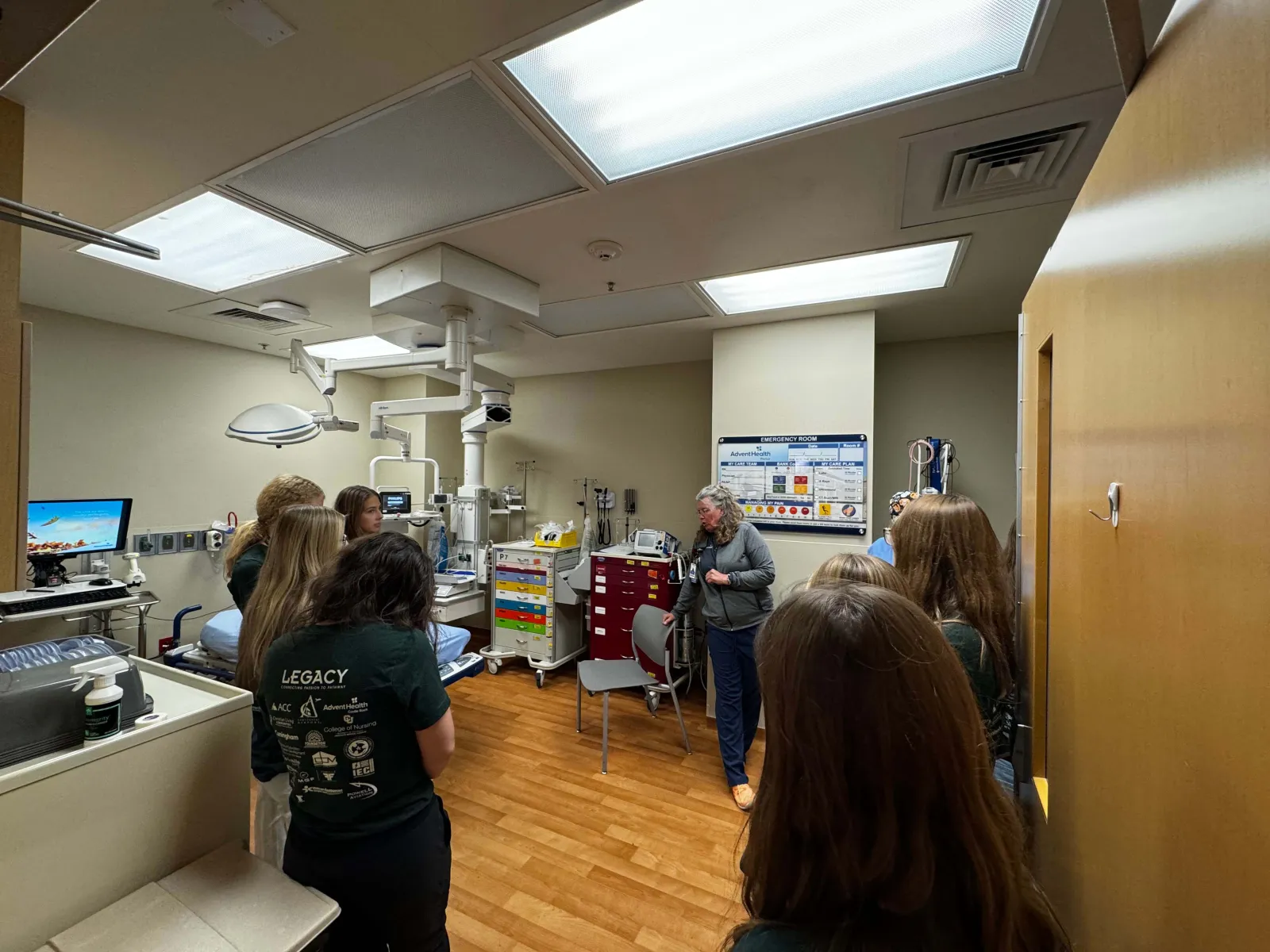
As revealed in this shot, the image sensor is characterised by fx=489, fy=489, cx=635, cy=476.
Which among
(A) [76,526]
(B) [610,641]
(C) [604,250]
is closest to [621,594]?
(B) [610,641]

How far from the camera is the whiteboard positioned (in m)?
2.76

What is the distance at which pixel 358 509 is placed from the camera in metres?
2.28

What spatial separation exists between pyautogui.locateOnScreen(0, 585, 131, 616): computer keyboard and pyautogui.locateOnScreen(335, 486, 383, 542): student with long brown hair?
0.85m

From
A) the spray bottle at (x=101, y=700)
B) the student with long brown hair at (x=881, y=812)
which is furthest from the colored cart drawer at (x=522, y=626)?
the student with long brown hair at (x=881, y=812)

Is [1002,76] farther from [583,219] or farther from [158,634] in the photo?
[158,634]

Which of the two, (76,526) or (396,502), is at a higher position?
(396,502)

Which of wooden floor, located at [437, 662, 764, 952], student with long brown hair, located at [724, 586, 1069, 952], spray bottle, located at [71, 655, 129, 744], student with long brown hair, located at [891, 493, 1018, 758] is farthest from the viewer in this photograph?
wooden floor, located at [437, 662, 764, 952]

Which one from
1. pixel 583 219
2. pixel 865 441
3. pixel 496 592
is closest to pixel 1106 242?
pixel 583 219

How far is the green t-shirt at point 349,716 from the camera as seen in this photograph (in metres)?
1.02

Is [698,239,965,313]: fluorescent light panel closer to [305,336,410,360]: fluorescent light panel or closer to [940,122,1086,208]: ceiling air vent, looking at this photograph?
[940,122,1086,208]: ceiling air vent

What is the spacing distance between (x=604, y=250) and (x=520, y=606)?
9.34 feet

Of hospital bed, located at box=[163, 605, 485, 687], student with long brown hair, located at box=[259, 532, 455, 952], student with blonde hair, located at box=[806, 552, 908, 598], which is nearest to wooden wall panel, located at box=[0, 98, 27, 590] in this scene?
student with long brown hair, located at box=[259, 532, 455, 952]

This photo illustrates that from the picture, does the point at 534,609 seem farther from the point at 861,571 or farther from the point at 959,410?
the point at 959,410

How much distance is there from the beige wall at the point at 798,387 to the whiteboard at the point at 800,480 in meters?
0.05
